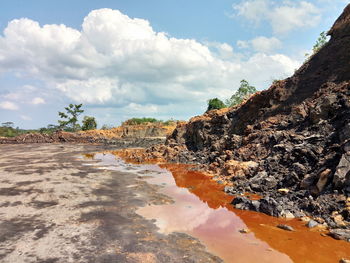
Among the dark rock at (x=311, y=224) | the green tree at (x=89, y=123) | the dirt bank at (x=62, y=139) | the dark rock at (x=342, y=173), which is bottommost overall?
the dark rock at (x=311, y=224)

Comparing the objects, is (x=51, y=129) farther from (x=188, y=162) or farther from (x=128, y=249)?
(x=128, y=249)

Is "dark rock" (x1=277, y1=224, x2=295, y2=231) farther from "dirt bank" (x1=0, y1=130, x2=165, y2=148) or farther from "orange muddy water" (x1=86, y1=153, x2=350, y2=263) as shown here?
"dirt bank" (x1=0, y1=130, x2=165, y2=148)

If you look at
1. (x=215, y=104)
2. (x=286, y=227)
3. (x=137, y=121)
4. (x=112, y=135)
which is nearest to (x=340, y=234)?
(x=286, y=227)

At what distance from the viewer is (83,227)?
28.5ft

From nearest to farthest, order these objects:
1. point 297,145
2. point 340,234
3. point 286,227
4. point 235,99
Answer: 1. point 340,234
2. point 286,227
3. point 297,145
4. point 235,99

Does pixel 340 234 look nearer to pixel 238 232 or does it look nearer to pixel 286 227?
pixel 286 227

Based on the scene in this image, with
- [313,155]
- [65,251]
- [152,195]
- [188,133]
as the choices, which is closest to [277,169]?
[313,155]

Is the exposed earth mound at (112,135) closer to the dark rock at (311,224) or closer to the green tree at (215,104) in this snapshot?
the green tree at (215,104)

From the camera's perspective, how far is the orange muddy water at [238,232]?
22.9ft

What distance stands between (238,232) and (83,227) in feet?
16.7

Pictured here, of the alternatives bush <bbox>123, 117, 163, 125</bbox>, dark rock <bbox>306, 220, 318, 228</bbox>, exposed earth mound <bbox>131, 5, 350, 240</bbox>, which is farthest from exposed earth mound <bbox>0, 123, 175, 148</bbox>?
dark rock <bbox>306, 220, 318, 228</bbox>

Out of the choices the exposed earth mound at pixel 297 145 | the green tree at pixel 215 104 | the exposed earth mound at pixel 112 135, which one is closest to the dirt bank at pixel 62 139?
the exposed earth mound at pixel 112 135

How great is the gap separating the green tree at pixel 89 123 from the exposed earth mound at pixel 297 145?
55.9 m

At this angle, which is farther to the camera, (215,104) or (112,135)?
(112,135)
